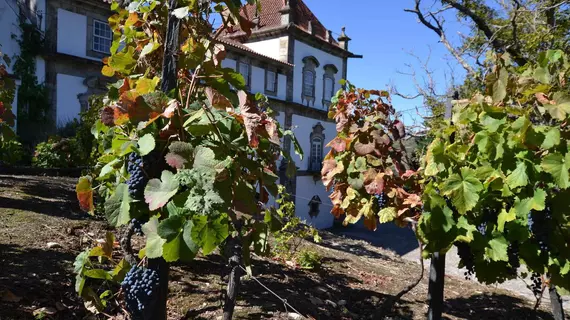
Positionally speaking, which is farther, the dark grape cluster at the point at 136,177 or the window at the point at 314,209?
the window at the point at 314,209

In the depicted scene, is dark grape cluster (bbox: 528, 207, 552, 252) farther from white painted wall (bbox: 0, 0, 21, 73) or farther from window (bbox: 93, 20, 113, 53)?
window (bbox: 93, 20, 113, 53)

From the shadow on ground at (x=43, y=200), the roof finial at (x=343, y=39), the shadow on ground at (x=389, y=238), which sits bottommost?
the shadow on ground at (x=389, y=238)

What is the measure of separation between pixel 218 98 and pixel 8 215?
385 centimetres

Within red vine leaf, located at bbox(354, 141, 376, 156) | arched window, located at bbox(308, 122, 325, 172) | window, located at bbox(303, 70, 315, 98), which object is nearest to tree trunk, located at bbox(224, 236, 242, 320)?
red vine leaf, located at bbox(354, 141, 376, 156)

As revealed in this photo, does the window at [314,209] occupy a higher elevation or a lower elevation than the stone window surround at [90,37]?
lower

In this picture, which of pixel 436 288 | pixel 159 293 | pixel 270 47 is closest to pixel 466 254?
pixel 436 288

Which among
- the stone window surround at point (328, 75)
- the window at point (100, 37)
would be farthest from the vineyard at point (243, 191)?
the stone window surround at point (328, 75)

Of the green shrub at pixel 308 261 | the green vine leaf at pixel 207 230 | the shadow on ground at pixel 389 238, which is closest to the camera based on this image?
the green vine leaf at pixel 207 230

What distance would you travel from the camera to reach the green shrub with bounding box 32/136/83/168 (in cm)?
1015

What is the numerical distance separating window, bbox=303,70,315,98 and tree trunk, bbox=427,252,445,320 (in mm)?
17457

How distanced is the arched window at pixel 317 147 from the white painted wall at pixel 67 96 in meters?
10.4

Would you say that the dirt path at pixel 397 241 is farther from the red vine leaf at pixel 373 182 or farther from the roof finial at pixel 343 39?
the roof finial at pixel 343 39

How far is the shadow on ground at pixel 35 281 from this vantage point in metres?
2.35

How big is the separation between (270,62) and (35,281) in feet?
53.3
